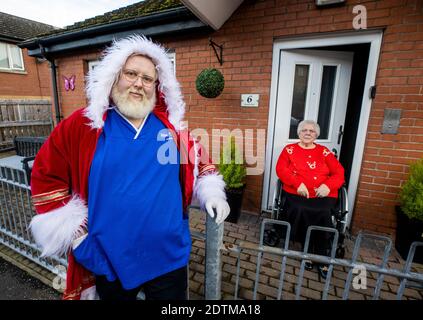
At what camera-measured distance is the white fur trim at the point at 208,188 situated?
1470 mm

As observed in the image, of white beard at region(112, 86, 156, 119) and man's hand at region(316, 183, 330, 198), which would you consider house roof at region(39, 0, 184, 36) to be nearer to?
white beard at region(112, 86, 156, 119)

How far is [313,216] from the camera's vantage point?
103 inches

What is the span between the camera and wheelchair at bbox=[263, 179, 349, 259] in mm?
2629

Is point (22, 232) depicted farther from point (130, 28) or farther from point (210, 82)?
point (130, 28)

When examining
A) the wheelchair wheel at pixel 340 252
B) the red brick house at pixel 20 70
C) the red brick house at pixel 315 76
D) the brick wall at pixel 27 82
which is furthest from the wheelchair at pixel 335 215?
the brick wall at pixel 27 82

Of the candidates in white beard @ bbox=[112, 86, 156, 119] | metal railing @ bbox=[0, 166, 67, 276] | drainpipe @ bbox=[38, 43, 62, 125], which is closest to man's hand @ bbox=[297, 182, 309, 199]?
white beard @ bbox=[112, 86, 156, 119]

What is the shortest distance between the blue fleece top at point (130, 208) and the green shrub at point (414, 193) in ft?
8.69

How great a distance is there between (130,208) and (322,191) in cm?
220

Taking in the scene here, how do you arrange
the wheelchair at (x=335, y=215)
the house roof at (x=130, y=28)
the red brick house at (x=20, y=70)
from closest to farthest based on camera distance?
the wheelchair at (x=335, y=215)
the house roof at (x=130, y=28)
the red brick house at (x=20, y=70)

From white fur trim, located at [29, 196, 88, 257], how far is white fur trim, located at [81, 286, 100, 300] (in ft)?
1.11

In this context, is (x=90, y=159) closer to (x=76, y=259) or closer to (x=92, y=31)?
(x=76, y=259)

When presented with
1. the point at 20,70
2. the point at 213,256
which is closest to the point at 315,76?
the point at 213,256

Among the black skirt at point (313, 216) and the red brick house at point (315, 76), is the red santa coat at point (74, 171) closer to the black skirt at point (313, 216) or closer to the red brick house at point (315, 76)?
the black skirt at point (313, 216)

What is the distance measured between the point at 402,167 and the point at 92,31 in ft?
17.6
